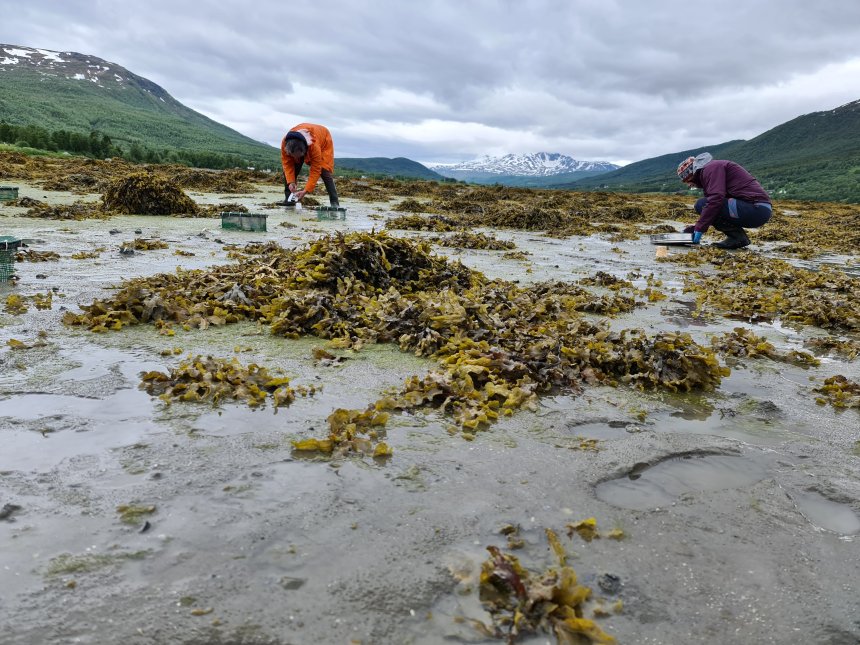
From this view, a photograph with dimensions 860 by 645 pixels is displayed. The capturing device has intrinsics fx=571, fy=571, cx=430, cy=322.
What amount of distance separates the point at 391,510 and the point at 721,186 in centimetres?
952

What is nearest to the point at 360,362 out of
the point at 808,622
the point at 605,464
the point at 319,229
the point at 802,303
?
the point at 605,464

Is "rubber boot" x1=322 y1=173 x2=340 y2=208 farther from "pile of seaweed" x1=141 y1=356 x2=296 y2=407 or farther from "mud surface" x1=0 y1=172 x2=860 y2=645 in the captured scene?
"pile of seaweed" x1=141 y1=356 x2=296 y2=407

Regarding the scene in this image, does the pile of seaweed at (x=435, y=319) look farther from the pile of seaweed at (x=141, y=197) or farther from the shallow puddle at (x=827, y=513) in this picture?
the pile of seaweed at (x=141, y=197)

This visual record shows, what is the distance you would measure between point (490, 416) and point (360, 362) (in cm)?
112

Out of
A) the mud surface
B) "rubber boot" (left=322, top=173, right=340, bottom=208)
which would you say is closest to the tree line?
"rubber boot" (left=322, top=173, right=340, bottom=208)

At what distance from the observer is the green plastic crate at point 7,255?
15.7 feet

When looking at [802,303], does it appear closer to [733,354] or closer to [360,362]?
[733,354]

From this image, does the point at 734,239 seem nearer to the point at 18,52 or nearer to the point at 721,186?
the point at 721,186

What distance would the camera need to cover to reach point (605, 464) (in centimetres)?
243

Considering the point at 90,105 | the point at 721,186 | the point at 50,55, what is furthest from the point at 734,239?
the point at 50,55

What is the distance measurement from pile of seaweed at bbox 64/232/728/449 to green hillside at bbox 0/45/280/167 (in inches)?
2771

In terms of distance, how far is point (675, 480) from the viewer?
7.73 ft

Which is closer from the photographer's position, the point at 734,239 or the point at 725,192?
the point at 725,192

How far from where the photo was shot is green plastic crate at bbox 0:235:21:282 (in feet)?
15.7
